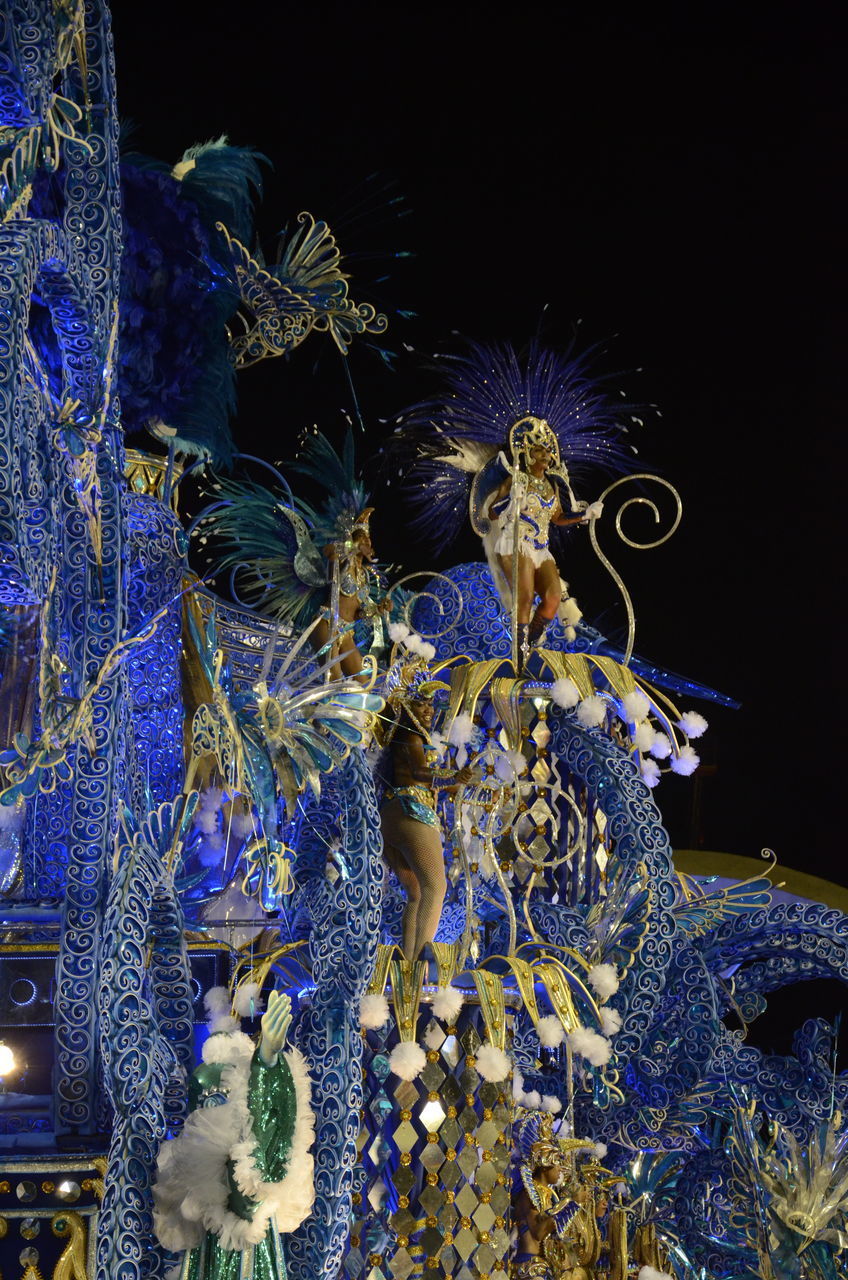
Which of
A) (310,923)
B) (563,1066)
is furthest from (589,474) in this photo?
(310,923)

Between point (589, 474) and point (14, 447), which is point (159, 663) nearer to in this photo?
point (14, 447)

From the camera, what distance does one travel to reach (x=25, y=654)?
498cm

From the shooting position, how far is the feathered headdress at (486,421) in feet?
24.7

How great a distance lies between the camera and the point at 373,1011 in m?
5.25

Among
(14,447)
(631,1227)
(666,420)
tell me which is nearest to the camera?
(14,447)

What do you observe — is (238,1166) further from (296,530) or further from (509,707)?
(509,707)

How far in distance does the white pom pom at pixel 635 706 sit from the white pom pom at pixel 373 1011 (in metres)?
2.32

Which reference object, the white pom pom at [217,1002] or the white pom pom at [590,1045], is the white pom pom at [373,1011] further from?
the white pom pom at [590,1045]

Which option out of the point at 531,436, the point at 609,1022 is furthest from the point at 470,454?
the point at 609,1022

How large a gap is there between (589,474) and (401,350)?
127cm

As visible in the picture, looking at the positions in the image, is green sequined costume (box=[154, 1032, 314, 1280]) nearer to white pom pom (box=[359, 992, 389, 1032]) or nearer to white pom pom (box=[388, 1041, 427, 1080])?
white pom pom (box=[359, 992, 389, 1032])

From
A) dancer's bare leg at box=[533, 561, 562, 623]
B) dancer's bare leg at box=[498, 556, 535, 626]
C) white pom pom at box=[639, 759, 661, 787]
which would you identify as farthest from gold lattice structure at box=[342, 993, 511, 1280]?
dancer's bare leg at box=[533, 561, 562, 623]

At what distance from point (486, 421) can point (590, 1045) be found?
2907mm

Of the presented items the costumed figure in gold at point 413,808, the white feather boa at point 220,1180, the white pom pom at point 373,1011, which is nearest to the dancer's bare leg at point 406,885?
the costumed figure in gold at point 413,808
